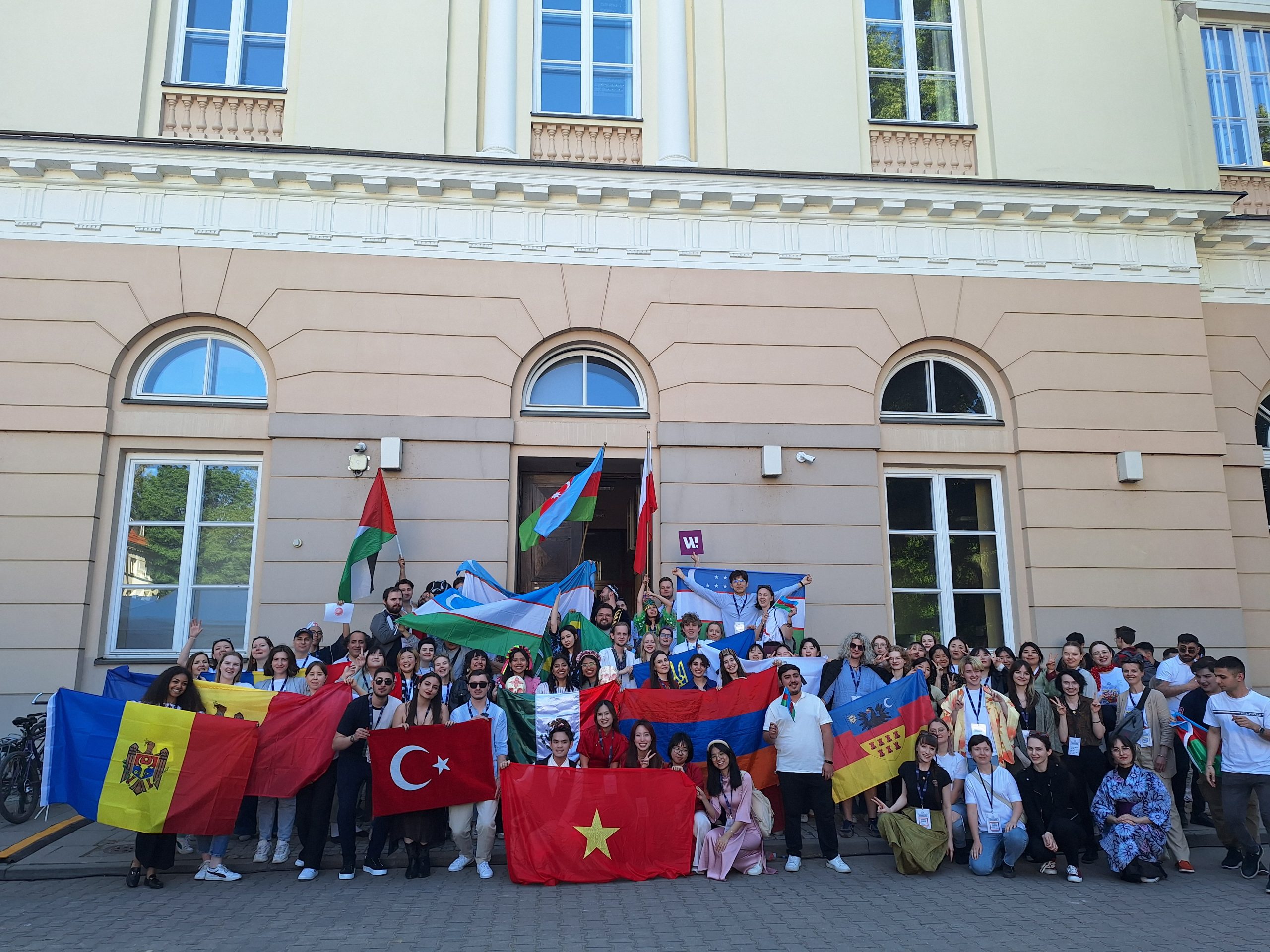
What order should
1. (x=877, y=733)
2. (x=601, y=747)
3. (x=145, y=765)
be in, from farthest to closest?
(x=877, y=733), (x=601, y=747), (x=145, y=765)

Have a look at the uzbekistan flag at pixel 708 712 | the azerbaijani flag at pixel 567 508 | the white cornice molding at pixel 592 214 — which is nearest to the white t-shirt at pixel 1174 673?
the uzbekistan flag at pixel 708 712

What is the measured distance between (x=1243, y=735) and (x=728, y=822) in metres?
4.37

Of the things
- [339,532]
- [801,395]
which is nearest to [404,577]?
[339,532]

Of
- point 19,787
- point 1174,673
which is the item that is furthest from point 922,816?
point 19,787

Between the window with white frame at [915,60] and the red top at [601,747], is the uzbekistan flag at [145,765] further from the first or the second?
the window with white frame at [915,60]

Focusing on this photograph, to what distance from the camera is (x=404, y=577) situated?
1020 centimetres

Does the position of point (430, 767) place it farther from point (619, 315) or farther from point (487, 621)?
point (619, 315)

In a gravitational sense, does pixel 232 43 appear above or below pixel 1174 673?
above

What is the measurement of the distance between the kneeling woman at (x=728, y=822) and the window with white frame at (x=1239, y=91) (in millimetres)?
12178

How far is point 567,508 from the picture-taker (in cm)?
1020

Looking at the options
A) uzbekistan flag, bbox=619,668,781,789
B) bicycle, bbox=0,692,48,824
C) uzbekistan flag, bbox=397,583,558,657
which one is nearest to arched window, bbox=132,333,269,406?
uzbekistan flag, bbox=397,583,558,657

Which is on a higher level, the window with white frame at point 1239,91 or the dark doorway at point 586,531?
the window with white frame at point 1239,91

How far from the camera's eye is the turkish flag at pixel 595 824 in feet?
23.5

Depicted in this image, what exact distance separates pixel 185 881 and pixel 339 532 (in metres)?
4.29
